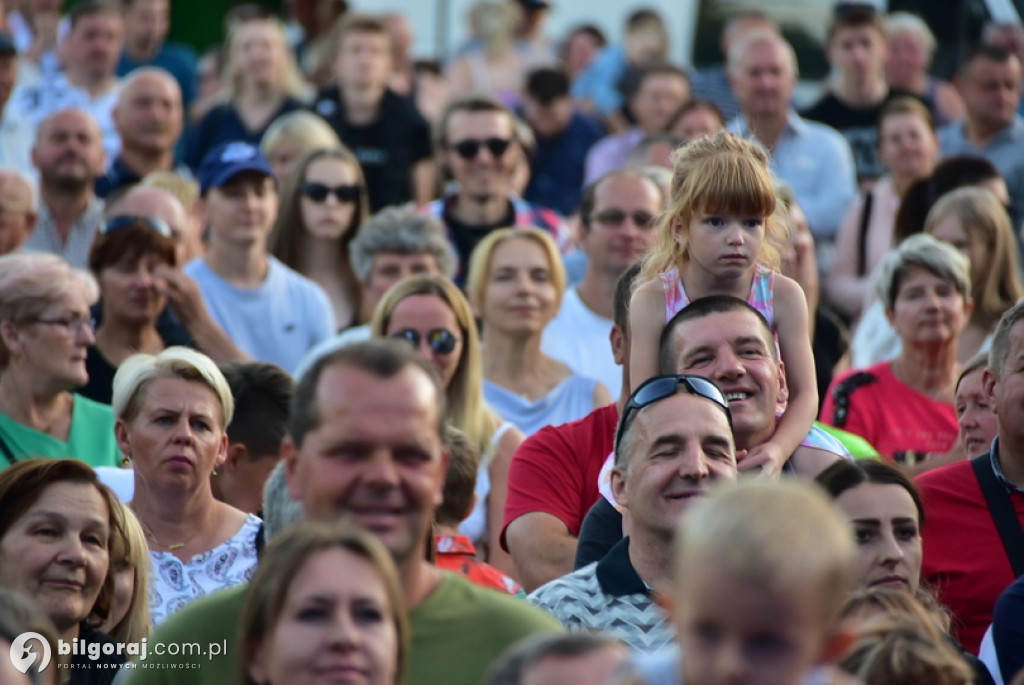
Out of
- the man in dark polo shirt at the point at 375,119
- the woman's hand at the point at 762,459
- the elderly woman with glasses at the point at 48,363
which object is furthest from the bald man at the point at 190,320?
the woman's hand at the point at 762,459

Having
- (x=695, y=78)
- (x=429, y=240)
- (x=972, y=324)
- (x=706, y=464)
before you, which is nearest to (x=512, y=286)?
(x=429, y=240)

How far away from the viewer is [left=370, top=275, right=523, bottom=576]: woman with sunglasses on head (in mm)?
6098

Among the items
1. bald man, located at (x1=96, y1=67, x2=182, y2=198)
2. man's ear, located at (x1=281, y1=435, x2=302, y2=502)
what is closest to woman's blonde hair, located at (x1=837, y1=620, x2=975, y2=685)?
man's ear, located at (x1=281, y1=435, x2=302, y2=502)

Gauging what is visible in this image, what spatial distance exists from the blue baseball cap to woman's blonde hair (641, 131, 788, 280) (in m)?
3.20

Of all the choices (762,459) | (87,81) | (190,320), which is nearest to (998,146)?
(190,320)

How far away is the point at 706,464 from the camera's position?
3938mm

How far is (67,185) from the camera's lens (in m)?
8.63

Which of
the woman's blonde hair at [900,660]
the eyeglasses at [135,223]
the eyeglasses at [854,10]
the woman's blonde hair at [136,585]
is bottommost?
the woman's blonde hair at [900,660]

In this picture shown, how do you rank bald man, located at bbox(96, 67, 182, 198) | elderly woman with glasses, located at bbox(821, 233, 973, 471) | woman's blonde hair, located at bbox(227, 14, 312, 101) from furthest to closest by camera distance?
woman's blonde hair, located at bbox(227, 14, 312, 101)
bald man, located at bbox(96, 67, 182, 198)
elderly woman with glasses, located at bbox(821, 233, 973, 471)

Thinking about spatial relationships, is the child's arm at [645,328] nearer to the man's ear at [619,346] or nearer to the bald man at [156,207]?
the man's ear at [619,346]

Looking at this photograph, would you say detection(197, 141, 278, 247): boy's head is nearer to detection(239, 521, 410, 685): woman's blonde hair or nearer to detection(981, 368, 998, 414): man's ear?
detection(981, 368, 998, 414): man's ear

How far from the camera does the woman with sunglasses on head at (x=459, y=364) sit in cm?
610

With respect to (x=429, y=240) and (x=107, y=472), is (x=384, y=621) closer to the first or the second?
(x=107, y=472)

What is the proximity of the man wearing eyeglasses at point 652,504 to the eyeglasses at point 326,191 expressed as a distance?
452 centimetres
